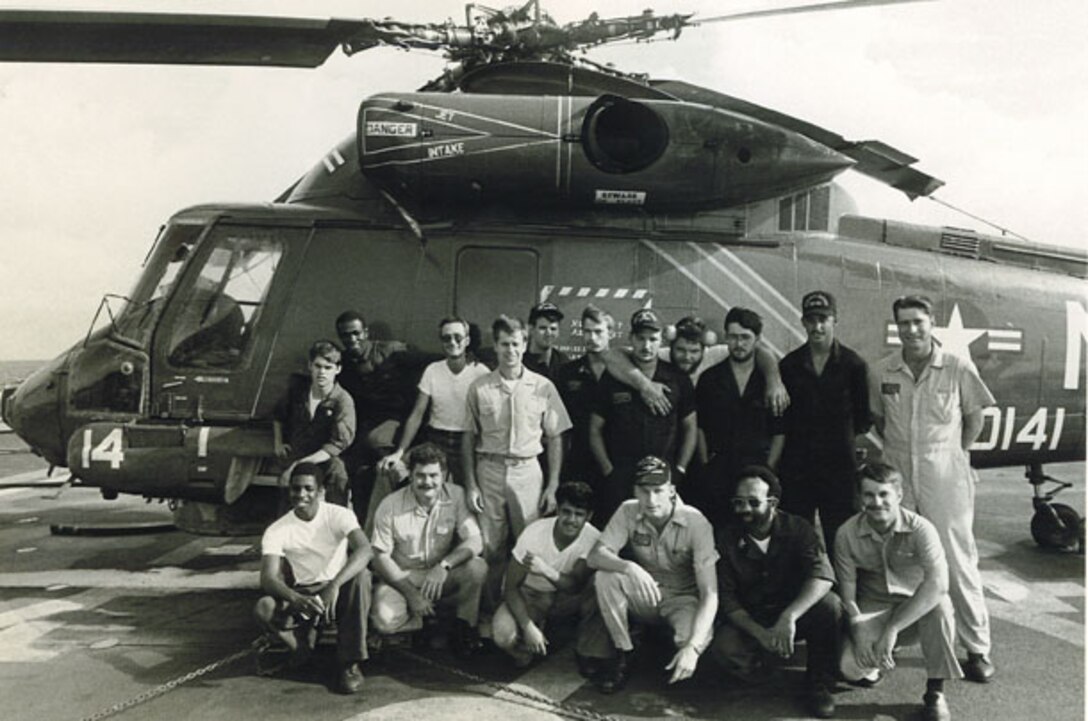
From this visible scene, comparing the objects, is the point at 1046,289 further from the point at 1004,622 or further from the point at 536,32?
the point at 536,32

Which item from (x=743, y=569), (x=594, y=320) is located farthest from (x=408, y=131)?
(x=743, y=569)

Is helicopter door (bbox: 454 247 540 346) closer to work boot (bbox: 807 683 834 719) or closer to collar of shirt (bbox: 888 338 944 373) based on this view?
collar of shirt (bbox: 888 338 944 373)

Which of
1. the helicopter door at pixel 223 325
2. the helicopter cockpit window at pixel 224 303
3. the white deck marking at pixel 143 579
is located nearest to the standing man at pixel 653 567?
the helicopter door at pixel 223 325

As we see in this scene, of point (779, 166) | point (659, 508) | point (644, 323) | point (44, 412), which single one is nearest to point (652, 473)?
point (659, 508)

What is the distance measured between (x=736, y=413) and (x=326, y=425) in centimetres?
235

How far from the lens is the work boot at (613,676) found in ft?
13.9

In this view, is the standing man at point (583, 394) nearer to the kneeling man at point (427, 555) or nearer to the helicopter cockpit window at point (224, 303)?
the kneeling man at point (427, 555)

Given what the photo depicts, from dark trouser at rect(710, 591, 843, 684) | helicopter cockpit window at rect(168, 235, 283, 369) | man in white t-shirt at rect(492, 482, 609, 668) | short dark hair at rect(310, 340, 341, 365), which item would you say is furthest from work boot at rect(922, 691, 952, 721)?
helicopter cockpit window at rect(168, 235, 283, 369)

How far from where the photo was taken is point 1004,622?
546cm

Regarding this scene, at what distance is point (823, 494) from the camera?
4.77 m

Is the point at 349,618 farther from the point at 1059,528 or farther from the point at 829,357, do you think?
the point at 1059,528

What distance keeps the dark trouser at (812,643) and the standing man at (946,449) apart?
2.77ft

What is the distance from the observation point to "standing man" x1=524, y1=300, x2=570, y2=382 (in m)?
5.08

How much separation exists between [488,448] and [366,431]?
3.14 ft
